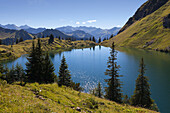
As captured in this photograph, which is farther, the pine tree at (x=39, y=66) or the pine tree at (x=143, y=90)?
the pine tree at (x=143, y=90)

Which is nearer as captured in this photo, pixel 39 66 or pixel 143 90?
pixel 39 66

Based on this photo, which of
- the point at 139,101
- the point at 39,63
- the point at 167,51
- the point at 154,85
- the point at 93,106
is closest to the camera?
the point at 93,106

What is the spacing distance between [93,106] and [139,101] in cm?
2545

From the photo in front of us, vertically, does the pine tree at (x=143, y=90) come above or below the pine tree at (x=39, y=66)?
below

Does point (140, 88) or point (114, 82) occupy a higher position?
point (114, 82)

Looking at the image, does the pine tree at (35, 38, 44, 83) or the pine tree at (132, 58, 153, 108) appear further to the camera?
the pine tree at (132, 58, 153, 108)

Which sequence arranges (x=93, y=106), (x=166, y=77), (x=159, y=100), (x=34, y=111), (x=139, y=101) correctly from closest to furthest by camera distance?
1. (x=34, y=111)
2. (x=93, y=106)
3. (x=139, y=101)
4. (x=159, y=100)
5. (x=166, y=77)

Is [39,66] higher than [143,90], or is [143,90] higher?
A: [39,66]

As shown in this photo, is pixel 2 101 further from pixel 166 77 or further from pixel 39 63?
pixel 166 77

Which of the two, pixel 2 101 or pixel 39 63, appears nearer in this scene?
pixel 2 101

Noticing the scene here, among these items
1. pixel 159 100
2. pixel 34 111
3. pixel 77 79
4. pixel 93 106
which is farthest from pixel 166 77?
pixel 34 111

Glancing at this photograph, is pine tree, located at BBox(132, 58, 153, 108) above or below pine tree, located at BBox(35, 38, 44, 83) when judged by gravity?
below

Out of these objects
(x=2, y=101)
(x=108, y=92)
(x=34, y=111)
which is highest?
(x=2, y=101)

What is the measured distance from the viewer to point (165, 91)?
53.9m
